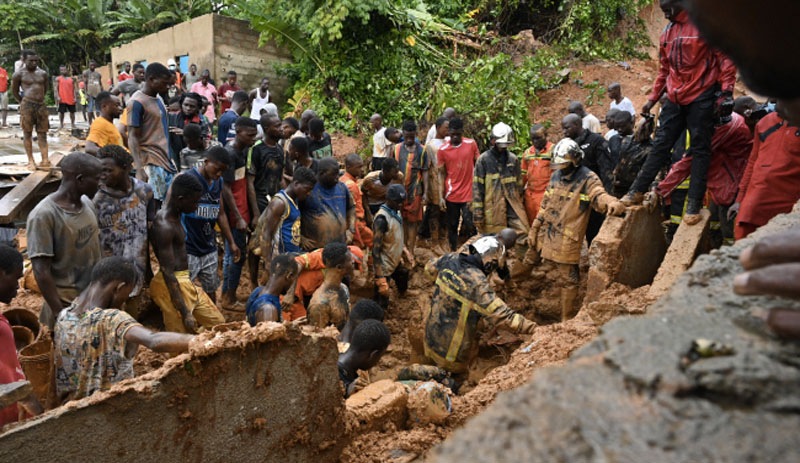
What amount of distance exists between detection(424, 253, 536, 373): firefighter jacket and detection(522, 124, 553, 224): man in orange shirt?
2676 mm

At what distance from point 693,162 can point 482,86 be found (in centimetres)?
840

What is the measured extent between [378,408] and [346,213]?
3.02 meters

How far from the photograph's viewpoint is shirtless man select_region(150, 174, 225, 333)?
4.45 m

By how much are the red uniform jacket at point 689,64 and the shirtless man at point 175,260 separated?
4.16 metres

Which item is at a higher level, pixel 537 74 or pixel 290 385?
pixel 537 74

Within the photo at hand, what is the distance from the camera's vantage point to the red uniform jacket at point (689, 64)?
4.23 m

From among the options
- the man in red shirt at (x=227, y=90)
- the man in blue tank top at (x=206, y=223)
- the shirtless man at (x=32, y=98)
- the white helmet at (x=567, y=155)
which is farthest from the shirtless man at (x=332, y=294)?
the man in red shirt at (x=227, y=90)

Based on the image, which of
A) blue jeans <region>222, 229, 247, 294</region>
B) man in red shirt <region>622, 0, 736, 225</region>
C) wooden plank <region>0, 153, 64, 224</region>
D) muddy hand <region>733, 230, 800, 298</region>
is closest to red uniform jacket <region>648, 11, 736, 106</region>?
man in red shirt <region>622, 0, 736, 225</region>

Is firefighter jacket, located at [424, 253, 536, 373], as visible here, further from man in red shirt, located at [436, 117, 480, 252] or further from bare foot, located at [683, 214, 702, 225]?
man in red shirt, located at [436, 117, 480, 252]

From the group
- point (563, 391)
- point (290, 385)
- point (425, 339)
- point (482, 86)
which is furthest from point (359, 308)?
→ point (482, 86)

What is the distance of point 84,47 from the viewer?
2286 centimetres

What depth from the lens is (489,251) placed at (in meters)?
4.77

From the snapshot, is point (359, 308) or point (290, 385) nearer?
point (290, 385)

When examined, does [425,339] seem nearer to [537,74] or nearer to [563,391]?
[563,391]
